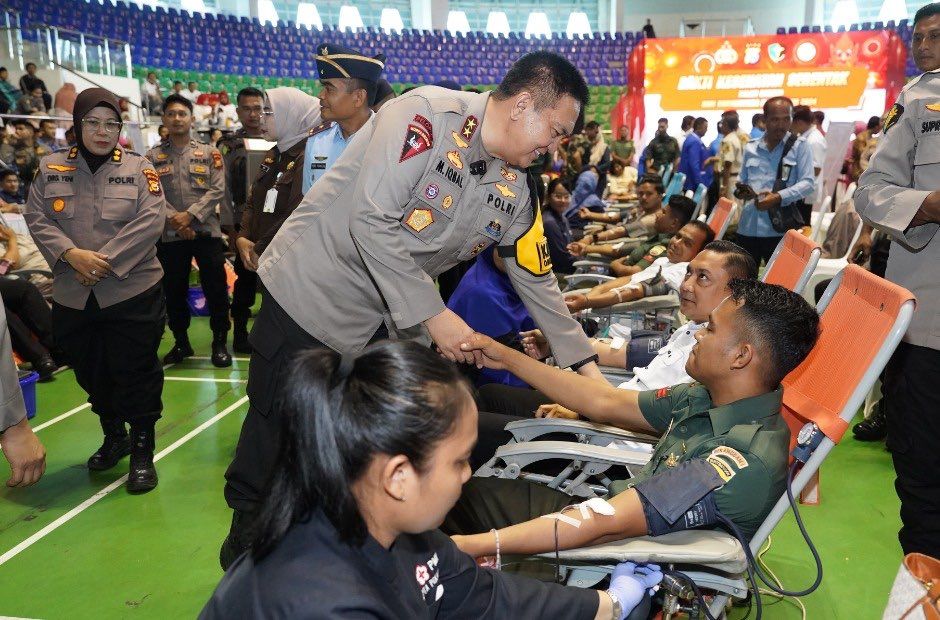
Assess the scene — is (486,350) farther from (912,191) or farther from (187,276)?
(187,276)

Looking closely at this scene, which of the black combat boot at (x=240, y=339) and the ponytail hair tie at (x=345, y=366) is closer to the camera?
the ponytail hair tie at (x=345, y=366)

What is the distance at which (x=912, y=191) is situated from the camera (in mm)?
1934

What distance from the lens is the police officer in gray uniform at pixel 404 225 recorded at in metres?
1.75

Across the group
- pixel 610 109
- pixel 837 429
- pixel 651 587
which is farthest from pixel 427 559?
pixel 610 109

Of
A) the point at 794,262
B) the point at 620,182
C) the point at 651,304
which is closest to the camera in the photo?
the point at 794,262

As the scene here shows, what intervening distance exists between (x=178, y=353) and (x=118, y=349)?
1.91 metres

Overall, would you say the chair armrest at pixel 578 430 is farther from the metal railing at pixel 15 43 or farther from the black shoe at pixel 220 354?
the metal railing at pixel 15 43

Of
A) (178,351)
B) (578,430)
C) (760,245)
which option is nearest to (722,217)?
(760,245)

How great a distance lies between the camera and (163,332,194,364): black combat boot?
4.87m

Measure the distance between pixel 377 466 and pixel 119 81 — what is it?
569 inches

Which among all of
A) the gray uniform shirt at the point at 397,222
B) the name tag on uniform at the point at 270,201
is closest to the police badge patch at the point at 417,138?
the gray uniform shirt at the point at 397,222

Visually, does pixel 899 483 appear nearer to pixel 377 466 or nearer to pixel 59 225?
pixel 377 466

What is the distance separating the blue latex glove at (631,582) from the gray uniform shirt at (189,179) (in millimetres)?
3748

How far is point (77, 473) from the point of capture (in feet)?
10.8
